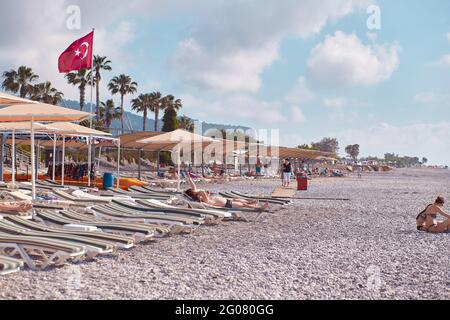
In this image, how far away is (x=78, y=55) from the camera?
54.9ft

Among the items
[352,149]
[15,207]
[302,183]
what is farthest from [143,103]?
[352,149]

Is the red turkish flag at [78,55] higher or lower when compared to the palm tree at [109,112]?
lower

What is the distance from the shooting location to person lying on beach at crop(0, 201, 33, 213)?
8.44m

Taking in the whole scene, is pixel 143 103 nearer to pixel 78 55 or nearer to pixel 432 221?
pixel 78 55

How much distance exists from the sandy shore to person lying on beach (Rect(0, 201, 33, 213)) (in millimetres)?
2917

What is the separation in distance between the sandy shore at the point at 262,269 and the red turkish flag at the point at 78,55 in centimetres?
1030

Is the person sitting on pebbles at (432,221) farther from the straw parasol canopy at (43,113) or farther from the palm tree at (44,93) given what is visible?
the palm tree at (44,93)

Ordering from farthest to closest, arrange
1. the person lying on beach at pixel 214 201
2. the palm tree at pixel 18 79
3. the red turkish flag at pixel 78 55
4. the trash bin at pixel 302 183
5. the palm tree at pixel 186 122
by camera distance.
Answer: the palm tree at pixel 186 122, the palm tree at pixel 18 79, the trash bin at pixel 302 183, the red turkish flag at pixel 78 55, the person lying on beach at pixel 214 201

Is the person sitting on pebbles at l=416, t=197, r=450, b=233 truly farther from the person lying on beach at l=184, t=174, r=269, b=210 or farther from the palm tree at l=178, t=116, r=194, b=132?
the palm tree at l=178, t=116, r=194, b=132

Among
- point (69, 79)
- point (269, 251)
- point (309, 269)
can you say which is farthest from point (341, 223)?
point (69, 79)

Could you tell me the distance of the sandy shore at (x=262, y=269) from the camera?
4.23 m

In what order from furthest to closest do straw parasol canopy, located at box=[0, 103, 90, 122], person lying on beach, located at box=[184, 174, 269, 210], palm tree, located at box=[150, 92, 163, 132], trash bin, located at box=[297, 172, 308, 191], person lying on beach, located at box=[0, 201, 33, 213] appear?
palm tree, located at box=[150, 92, 163, 132], trash bin, located at box=[297, 172, 308, 191], person lying on beach, located at box=[184, 174, 269, 210], person lying on beach, located at box=[0, 201, 33, 213], straw parasol canopy, located at box=[0, 103, 90, 122]

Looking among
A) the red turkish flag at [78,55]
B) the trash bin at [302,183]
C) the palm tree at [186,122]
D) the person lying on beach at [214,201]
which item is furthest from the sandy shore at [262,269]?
the palm tree at [186,122]

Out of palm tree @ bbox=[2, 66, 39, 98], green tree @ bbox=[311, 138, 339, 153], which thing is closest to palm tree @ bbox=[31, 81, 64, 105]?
palm tree @ bbox=[2, 66, 39, 98]
